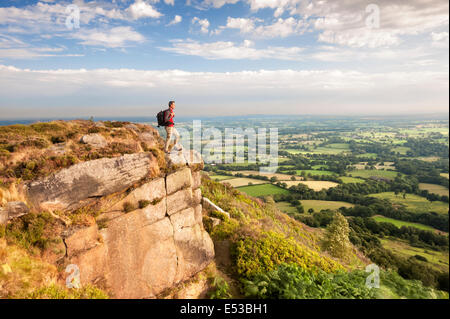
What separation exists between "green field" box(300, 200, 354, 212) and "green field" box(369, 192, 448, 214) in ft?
41.3

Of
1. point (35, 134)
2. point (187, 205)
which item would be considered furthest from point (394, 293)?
point (35, 134)

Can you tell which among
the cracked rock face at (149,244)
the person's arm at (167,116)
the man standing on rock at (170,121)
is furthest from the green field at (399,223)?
the person's arm at (167,116)

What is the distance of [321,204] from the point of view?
52.2m

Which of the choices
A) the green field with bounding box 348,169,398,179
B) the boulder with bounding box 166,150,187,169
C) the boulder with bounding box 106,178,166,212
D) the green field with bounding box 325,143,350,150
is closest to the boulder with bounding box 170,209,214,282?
the boulder with bounding box 106,178,166,212

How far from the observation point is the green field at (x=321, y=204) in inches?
1946

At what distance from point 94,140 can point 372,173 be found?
90809mm

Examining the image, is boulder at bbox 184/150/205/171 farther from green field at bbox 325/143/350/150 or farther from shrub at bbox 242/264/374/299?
green field at bbox 325/143/350/150

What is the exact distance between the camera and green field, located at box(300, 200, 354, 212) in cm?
4944

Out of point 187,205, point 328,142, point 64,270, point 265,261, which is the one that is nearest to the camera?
point 64,270

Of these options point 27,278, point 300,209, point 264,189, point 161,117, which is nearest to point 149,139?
point 161,117

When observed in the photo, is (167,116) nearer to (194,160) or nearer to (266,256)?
(194,160)
